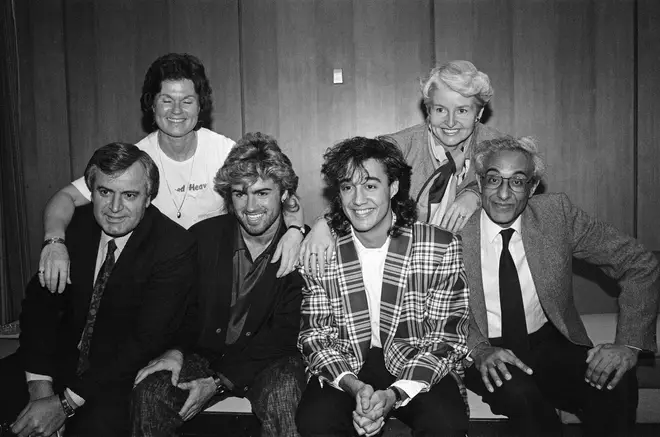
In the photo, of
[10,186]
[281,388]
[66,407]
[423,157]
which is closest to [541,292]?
[423,157]

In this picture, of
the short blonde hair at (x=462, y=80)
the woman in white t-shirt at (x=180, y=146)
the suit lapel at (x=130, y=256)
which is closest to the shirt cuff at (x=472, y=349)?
the woman in white t-shirt at (x=180, y=146)

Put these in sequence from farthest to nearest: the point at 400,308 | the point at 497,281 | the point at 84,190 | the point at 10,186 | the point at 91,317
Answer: the point at 10,186, the point at 84,190, the point at 497,281, the point at 91,317, the point at 400,308

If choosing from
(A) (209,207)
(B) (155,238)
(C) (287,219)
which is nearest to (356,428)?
(C) (287,219)

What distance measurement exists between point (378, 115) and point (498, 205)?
176 cm

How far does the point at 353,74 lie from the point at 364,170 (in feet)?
6.01

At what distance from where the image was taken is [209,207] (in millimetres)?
2877

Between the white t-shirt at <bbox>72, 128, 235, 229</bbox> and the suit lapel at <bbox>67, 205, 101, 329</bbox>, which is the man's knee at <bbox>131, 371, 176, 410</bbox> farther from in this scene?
the white t-shirt at <bbox>72, 128, 235, 229</bbox>

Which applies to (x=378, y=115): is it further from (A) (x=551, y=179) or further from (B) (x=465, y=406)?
(B) (x=465, y=406)

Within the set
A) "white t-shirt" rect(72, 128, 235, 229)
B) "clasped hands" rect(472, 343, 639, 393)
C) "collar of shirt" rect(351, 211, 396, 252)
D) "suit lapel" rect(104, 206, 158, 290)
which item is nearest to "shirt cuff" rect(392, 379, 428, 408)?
"clasped hands" rect(472, 343, 639, 393)

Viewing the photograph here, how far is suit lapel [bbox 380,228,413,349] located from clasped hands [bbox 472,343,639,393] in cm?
38

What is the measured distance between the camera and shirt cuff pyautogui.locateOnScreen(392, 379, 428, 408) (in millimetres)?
1924

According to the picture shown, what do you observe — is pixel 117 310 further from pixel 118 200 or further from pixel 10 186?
pixel 10 186

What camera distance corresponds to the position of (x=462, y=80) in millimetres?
2611

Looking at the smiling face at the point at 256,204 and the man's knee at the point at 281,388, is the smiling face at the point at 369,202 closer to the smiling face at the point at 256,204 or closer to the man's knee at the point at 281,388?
the smiling face at the point at 256,204
